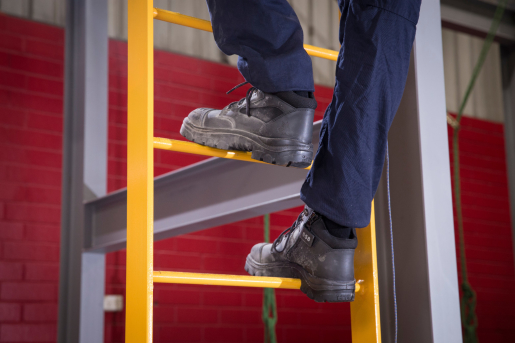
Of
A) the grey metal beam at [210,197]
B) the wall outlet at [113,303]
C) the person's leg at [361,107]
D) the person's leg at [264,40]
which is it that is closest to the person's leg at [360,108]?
the person's leg at [361,107]

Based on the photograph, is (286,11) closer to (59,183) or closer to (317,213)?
(317,213)

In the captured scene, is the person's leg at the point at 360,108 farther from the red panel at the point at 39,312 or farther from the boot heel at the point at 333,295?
the red panel at the point at 39,312

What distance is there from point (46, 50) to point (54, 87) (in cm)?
24

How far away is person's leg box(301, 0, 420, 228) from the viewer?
44.2 inches

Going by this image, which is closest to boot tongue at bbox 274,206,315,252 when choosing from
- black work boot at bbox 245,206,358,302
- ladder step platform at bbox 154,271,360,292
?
black work boot at bbox 245,206,358,302

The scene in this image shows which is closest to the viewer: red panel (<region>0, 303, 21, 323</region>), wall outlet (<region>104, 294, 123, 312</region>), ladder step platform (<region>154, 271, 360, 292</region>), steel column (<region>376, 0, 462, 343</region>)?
ladder step platform (<region>154, 271, 360, 292</region>)

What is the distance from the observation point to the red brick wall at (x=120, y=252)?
3.25 meters

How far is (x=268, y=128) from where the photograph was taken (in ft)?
4.02

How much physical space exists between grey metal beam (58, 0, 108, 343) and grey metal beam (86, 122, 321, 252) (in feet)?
0.52

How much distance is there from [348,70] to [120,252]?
107 inches

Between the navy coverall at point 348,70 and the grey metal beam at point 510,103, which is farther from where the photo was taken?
the grey metal beam at point 510,103

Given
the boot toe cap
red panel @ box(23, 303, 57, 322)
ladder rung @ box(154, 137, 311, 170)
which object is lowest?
red panel @ box(23, 303, 57, 322)

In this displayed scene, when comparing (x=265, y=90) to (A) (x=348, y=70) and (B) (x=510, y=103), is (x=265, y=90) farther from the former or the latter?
(B) (x=510, y=103)

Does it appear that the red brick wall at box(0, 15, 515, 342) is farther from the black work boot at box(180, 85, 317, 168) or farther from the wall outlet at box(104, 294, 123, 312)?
the black work boot at box(180, 85, 317, 168)
